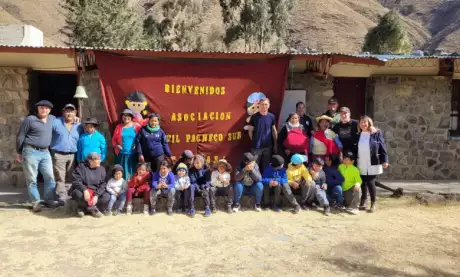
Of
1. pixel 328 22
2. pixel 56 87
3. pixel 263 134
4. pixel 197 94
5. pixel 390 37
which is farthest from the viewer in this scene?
pixel 328 22

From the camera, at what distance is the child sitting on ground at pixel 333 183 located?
20.2ft

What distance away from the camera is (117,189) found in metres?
5.73

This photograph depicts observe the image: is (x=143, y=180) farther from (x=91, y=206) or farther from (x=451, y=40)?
(x=451, y=40)

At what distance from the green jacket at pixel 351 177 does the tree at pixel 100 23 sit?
1373 centimetres

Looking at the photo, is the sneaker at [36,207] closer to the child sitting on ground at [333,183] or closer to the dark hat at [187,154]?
the dark hat at [187,154]

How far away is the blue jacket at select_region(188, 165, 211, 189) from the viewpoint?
5.96m

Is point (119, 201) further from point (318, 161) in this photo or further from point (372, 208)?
point (372, 208)

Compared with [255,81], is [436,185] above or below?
below

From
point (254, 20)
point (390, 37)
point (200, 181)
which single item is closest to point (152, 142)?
point (200, 181)

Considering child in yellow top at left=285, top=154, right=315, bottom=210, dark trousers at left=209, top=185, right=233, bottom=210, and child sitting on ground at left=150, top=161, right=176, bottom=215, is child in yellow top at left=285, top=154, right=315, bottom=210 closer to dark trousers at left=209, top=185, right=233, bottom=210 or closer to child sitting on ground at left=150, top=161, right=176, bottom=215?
dark trousers at left=209, top=185, right=233, bottom=210

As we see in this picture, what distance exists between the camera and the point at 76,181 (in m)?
5.55

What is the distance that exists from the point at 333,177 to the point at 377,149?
769 mm

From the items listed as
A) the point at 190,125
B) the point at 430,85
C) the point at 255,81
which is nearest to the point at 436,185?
the point at 430,85

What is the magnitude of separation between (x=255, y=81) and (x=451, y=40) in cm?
5380
